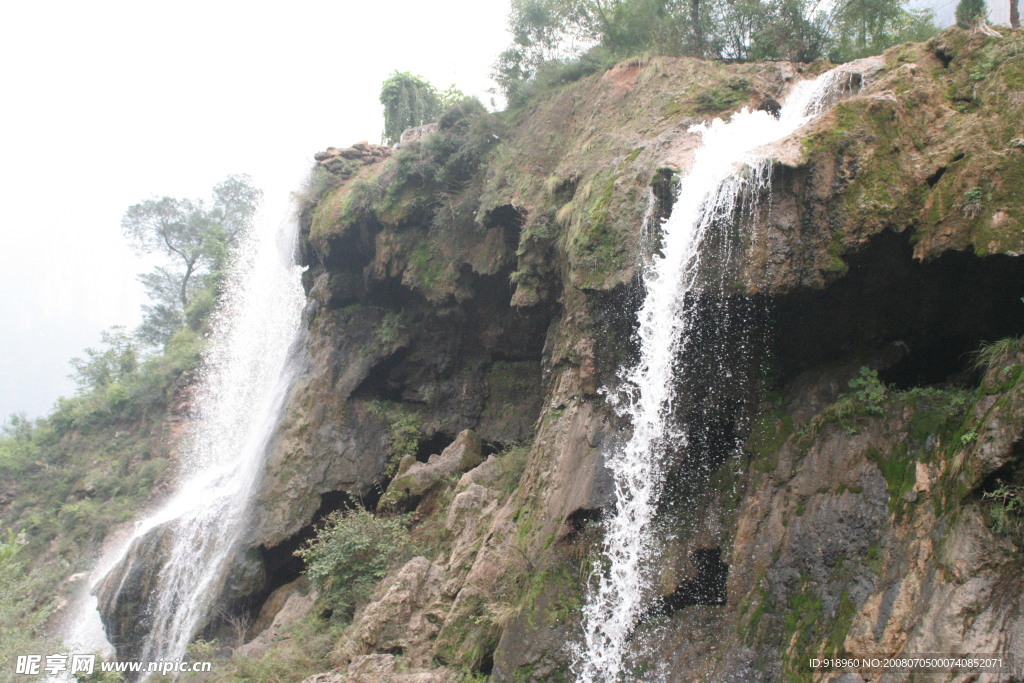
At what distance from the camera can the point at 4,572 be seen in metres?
12.8

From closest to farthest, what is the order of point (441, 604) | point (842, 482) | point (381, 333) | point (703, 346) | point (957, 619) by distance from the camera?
point (957, 619) < point (842, 482) < point (703, 346) < point (441, 604) < point (381, 333)

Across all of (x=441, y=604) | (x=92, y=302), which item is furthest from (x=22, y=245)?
(x=441, y=604)

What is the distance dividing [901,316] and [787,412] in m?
1.65

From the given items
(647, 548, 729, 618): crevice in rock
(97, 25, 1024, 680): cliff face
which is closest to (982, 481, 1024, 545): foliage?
(97, 25, 1024, 680): cliff face

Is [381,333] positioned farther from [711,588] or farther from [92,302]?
[92,302]

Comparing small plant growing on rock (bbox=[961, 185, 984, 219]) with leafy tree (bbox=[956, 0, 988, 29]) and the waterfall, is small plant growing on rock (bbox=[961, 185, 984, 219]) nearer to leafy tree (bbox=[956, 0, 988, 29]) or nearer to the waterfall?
the waterfall

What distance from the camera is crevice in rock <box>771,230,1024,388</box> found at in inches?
270

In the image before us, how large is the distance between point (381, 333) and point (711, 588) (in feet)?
35.1

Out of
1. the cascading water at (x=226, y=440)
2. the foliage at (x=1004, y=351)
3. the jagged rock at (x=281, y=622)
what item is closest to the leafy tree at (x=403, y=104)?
the cascading water at (x=226, y=440)

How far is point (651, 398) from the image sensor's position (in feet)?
26.6

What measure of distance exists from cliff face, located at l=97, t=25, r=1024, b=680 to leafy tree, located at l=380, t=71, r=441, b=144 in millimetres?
11550

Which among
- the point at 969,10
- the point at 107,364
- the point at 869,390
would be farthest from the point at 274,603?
the point at 107,364

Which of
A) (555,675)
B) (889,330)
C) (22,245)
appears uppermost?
(22,245)

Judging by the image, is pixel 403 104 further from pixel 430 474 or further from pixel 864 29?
pixel 430 474
